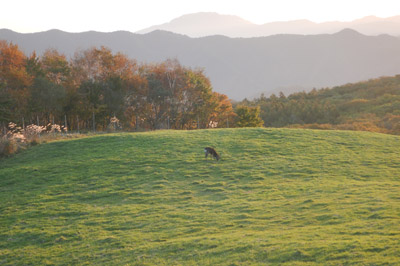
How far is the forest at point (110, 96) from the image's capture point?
37.1 m

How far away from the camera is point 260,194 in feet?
46.6

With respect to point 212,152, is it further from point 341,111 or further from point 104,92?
point 341,111

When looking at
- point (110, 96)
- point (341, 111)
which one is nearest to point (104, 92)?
point (110, 96)

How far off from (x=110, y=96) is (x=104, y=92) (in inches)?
36.4

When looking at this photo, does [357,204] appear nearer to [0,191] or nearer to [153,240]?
[153,240]

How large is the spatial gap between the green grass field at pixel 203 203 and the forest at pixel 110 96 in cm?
1491

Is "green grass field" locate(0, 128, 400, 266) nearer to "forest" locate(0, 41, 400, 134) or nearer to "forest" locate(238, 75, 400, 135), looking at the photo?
"forest" locate(0, 41, 400, 134)

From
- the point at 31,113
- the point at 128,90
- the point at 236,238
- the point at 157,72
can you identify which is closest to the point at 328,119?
the point at 157,72

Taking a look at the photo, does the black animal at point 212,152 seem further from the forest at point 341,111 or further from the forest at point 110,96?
the forest at point 341,111

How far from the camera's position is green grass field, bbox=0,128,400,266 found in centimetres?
866

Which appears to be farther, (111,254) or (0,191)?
(0,191)

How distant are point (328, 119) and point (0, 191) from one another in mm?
58908

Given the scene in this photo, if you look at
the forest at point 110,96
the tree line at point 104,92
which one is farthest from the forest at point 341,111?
the tree line at point 104,92

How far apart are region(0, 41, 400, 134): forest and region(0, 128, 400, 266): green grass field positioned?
14.9 m
